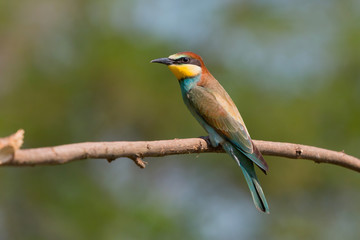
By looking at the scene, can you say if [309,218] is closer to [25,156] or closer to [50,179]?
[50,179]

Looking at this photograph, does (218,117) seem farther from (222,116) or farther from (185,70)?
(185,70)

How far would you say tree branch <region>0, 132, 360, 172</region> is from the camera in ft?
5.29

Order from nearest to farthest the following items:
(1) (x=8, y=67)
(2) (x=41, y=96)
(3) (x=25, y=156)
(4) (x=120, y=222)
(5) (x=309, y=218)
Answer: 1. (3) (x=25, y=156)
2. (4) (x=120, y=222)
3. (2) (x=41, y=96)
4. (1) (x=8, y=67)
5. (5) (x=309, y=218)

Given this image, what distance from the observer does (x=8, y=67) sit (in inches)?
Result: 199

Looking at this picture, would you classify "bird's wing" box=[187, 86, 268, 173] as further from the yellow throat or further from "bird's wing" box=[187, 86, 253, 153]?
the yellow throat

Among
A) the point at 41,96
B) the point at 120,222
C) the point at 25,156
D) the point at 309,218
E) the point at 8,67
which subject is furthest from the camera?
the point at 309,218

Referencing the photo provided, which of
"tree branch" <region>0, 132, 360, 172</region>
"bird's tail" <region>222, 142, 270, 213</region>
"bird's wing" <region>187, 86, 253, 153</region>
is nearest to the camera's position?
"tree branch" <region>0, 132, 360, 172</region>

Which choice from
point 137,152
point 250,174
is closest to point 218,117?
point 250,174

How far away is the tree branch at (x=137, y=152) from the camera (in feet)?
5.29

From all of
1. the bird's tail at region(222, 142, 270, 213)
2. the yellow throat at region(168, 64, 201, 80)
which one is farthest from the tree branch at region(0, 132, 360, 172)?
the yellow throat at region(168, 64, 201, 80)

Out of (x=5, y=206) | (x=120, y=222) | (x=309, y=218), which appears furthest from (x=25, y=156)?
(x=309, y=218)

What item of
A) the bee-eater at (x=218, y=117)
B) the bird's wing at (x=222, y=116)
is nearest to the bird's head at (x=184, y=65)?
the bee-eater at (x=218, y=117)

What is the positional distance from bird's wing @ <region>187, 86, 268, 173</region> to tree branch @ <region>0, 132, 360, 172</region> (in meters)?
0.10

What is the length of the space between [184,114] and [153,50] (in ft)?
2.11
